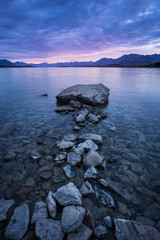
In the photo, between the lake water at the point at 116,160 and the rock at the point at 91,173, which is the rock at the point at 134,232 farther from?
the rock at the point at 91,173

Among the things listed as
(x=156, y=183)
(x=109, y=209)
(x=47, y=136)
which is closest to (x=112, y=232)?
(x=109, y=209)

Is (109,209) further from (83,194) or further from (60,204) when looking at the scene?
(60,204)

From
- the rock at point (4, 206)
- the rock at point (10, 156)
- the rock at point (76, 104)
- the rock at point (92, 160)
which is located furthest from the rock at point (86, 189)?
the rock at point (76, 104)

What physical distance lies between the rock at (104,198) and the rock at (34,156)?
102 inches

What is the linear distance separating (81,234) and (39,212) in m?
1.08

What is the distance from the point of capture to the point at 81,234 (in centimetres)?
241

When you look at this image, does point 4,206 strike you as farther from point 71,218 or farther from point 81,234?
point 81,234

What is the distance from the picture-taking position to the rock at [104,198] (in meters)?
3.14

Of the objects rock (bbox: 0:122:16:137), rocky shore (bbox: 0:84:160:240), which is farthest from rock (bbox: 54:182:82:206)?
rock (bbox: 0:122:16:137)

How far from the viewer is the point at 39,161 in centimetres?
468

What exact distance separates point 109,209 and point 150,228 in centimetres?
92

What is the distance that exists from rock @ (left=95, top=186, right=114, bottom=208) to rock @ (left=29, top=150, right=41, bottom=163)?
2.60m

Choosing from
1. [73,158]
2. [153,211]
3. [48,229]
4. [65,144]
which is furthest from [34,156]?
[153,211]

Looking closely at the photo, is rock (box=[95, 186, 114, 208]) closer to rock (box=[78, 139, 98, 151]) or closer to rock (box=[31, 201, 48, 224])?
rock (box=[31, 201, 48, 224])
